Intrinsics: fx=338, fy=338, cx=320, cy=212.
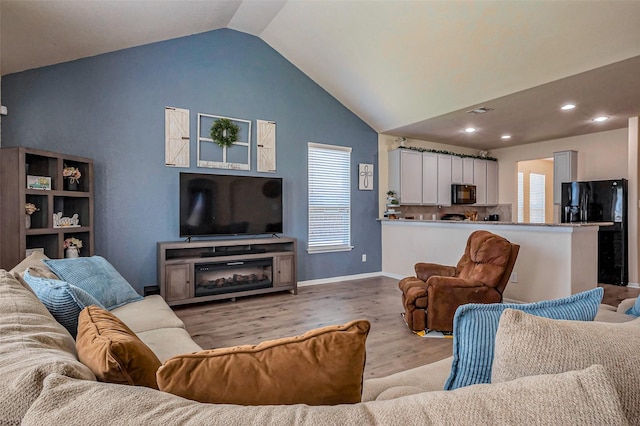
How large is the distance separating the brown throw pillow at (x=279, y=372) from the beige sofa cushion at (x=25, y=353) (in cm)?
20

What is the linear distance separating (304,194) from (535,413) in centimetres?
493

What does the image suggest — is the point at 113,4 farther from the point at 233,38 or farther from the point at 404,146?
the point at 404,146

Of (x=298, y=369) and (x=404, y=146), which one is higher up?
(x=404, y=146)

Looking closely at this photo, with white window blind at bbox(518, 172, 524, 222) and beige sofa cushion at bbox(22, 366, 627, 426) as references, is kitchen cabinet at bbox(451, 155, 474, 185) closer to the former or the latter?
white window blind at bbox(518, 172, 524, 222)

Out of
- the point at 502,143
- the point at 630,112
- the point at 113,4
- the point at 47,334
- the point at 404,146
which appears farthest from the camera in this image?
the point at 502,143

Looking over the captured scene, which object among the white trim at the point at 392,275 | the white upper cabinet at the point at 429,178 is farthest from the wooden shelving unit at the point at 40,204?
the white upper cabinet at the point at 429,178

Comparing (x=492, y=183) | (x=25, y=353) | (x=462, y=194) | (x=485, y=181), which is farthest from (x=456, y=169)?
(x=25, y=353)

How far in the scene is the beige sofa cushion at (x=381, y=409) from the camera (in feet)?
1.72

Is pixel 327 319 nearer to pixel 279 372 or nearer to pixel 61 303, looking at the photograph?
pixel 61 303

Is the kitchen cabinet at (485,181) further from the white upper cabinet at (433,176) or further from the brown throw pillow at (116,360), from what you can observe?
the brown throw pillow at (116,360)

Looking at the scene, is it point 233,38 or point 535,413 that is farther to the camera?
point 233,38

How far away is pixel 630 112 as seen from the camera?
4777 millimetres

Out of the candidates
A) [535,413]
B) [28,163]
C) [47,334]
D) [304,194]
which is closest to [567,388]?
[535,413]

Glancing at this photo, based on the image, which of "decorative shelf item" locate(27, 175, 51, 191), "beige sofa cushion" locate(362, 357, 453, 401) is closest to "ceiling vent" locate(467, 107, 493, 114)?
"beige sofa cushion" locate(362, 357, 453, 401)
